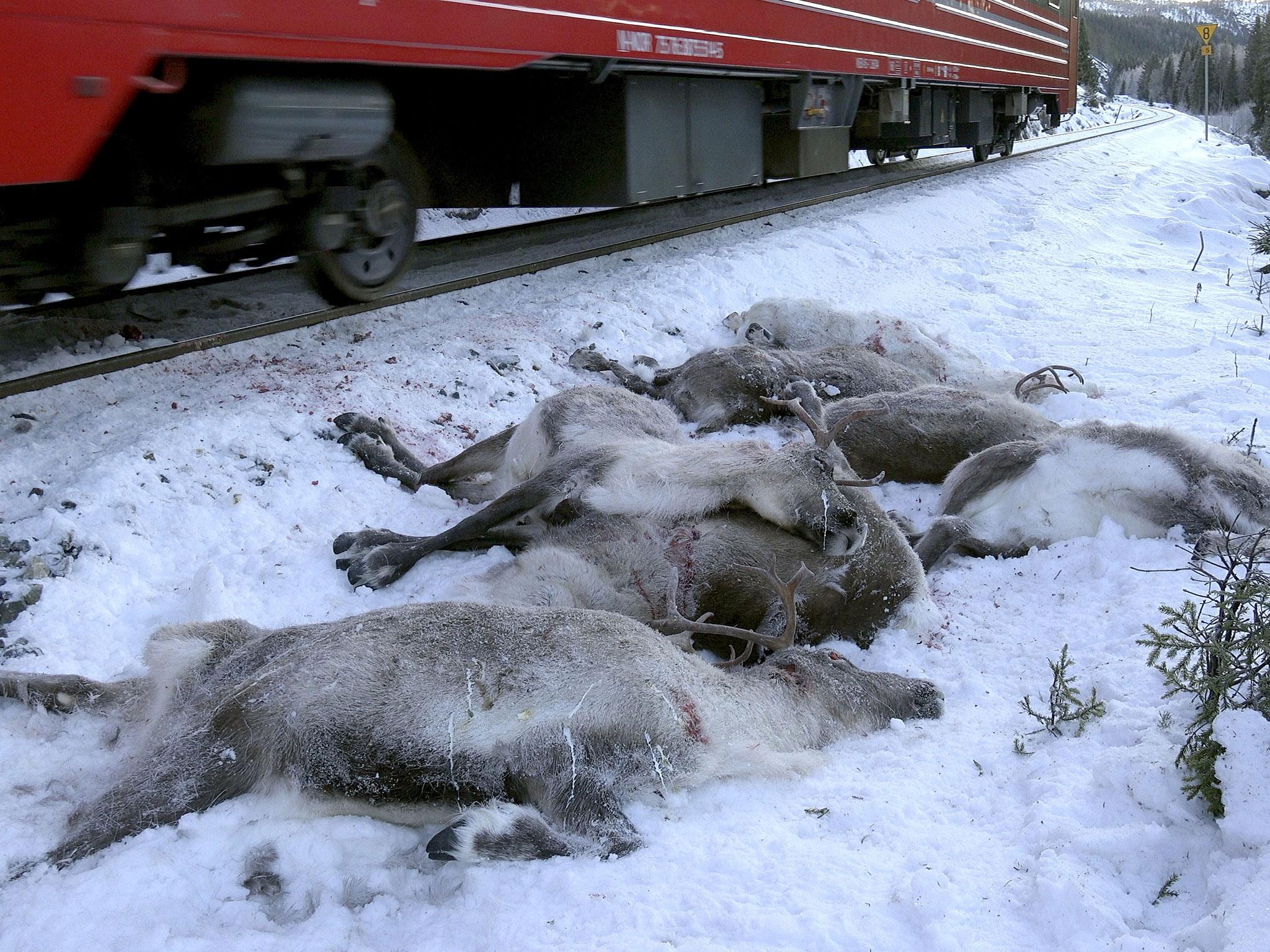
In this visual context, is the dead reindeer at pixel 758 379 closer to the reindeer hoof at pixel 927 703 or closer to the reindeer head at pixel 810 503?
the reindeer head at pixel 810 503

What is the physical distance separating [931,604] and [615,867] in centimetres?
189

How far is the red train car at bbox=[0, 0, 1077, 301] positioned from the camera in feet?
11.3

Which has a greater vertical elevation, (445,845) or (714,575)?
(714,575)

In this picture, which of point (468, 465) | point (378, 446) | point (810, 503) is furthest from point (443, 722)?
point (378, 446)

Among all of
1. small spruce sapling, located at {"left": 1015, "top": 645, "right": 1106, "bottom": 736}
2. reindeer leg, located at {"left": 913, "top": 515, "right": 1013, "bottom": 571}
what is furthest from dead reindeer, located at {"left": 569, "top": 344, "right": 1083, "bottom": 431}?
small spruce sapling, located at {"left": 1015, "top": 645, "right": 1106, "bottom": 736}

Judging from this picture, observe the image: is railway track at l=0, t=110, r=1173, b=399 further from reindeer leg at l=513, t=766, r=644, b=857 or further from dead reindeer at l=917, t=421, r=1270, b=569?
dead reindeer at l=917, t=421, r=1270, b=569

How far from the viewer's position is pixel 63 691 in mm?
2742

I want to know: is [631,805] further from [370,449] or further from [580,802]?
[370,449]

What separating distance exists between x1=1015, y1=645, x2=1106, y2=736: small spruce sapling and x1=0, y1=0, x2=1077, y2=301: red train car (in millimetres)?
3427

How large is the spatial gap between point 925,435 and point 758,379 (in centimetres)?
95

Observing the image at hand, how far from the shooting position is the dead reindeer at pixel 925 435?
16.8 feet

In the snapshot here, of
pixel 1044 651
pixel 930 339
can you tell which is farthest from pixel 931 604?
pixel 930 339

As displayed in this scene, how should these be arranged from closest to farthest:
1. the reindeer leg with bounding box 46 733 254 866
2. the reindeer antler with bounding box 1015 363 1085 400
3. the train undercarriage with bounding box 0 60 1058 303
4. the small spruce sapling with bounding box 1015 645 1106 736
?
1. the reindeer leg with bounding box 46 733 254 866
2. the small spruce sapling with bounding box 1015 645 1106 736
3. the train undercarriage with bounding box 0 60 1058 303
4. the reindeer antler with bounding box 1015 363 1085 400

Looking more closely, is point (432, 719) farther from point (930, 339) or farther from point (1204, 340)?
point (1204, 340)
